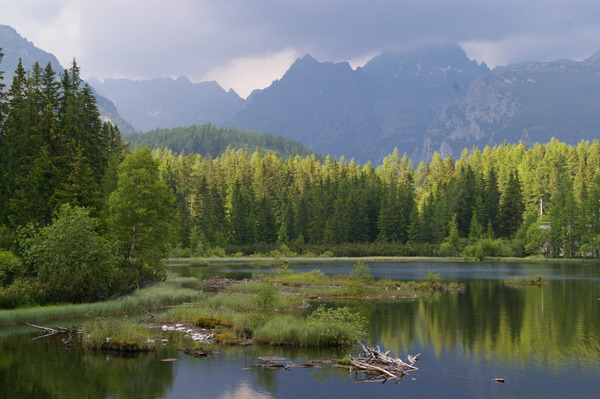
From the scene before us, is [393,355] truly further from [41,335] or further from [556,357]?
[41,335]

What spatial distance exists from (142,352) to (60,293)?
1724 centimetres

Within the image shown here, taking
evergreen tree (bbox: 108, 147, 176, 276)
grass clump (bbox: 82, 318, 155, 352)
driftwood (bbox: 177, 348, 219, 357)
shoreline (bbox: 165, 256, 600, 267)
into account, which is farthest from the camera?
shoreline (bbox: 165, 256, 600, 267)

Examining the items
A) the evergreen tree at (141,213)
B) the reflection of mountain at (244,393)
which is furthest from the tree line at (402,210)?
the reflection of mountain at (244,393)

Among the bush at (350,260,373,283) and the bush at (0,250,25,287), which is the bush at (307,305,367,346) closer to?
the bush at (0,250,25,287)

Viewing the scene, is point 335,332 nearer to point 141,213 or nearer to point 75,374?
point 75,374

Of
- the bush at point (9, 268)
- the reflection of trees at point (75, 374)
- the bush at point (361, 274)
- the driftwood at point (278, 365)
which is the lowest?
the reflection of trees at point (75, 374)

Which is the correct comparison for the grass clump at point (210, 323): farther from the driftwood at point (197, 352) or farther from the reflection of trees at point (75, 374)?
the reflection of trees at point (75, 374)

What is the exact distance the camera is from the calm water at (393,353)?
28094 mm

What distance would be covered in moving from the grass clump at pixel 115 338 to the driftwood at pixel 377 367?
1336 cm

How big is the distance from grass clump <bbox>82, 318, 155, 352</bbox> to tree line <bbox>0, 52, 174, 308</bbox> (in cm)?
1329

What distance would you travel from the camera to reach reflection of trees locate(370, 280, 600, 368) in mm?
37062

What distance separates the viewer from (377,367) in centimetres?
3022

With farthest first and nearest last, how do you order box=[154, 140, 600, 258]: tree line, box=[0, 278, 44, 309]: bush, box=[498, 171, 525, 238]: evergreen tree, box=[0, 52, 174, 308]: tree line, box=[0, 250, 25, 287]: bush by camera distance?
box=[498, 171, 525, 238]: evergreen tree < box=[154, 140, 600, 258]: tree line < box=[0, 52, 174, 308]: tree line < box=[0, 250, 25, 287]: bush < box=[0, 278, 44, 309]: bush

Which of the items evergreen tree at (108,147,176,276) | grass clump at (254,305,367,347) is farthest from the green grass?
grass clump at (254,305,367,347)
